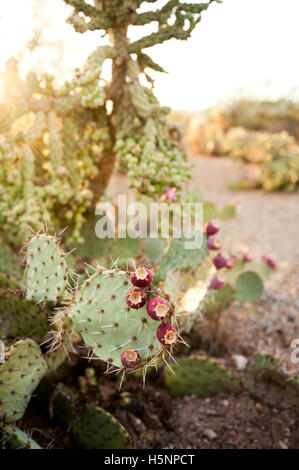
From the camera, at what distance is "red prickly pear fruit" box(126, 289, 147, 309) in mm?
1130

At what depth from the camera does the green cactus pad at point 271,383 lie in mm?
1731

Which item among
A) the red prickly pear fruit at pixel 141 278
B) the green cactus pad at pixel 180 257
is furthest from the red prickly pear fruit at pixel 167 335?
the green cactus pad at pixel 180 257

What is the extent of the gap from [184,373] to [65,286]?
804 millimetres

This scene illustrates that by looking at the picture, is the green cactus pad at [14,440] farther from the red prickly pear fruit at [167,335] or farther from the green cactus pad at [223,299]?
the green cactus pad at [223,299]

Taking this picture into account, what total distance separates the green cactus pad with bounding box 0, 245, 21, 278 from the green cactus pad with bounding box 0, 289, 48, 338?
667 mm

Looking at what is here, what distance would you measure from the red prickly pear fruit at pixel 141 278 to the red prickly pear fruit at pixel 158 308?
54mm

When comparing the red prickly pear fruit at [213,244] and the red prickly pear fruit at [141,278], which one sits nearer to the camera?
the red prickly pear fruit at [141,278]

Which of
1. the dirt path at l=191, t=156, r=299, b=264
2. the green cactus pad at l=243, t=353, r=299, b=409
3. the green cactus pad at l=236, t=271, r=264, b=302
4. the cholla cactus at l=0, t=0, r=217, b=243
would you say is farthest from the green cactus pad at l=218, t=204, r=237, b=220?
the green cactus pad at l=243, t=353, r=299, b=409

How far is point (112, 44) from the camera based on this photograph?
6.56 ft

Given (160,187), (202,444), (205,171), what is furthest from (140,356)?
(205,171)

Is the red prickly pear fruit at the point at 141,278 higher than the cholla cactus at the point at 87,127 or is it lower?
lower

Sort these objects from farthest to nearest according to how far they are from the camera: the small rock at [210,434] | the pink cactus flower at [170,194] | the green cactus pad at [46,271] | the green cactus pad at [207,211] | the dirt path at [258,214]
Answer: the dirt path at [258,214]
the green cactus pad at [207,211]
the pink cactus flower at [170,194]
the small rock at [210,434]
the green cactus pad at [46,271]

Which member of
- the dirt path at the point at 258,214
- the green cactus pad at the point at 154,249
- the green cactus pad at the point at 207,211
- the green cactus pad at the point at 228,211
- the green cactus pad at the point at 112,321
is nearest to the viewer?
the green cactus pad at the point at 112,321
